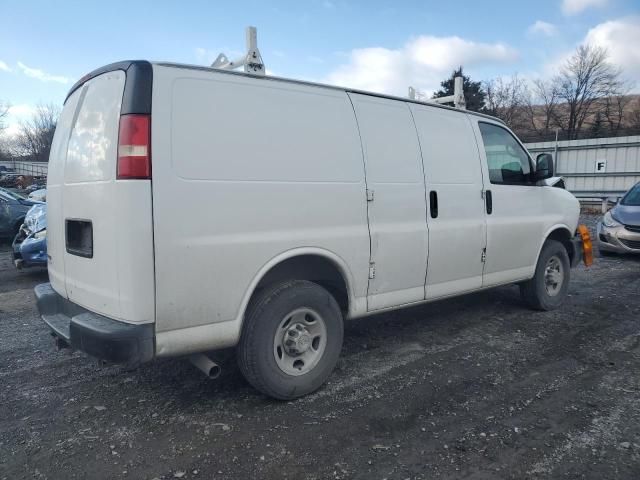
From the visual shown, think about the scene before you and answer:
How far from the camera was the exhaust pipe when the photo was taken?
3.06 m

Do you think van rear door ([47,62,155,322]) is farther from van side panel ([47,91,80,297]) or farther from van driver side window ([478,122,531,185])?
van driver side window ([478,122,531,185])

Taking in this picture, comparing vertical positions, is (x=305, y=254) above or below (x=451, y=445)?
above

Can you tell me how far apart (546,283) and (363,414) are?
3.62 metres

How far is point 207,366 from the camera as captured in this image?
10.1 feet

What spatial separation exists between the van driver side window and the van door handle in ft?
3.09

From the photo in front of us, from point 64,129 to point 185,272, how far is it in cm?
157

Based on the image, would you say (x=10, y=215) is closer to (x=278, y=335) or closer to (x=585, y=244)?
(x=278, y=335)

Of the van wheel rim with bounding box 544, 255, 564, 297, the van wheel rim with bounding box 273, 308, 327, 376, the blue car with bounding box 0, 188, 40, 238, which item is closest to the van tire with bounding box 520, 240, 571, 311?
the van wheel rim with bounding box 544, 255, 564, 297

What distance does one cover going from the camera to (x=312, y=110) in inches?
139

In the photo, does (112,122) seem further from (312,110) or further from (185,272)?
(312,110)

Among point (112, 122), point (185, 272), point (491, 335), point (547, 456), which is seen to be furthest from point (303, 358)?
point (491, 335)

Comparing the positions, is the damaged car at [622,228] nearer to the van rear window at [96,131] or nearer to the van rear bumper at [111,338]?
the van rear bumper at [111,338]

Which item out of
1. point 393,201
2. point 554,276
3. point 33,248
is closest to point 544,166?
point 554,276

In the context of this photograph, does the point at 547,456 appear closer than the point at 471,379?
Yes
